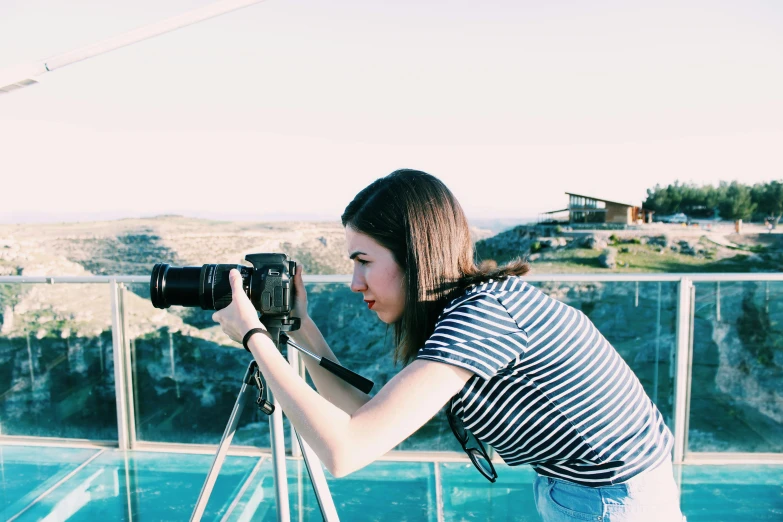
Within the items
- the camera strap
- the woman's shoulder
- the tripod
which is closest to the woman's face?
the woman's shoulder

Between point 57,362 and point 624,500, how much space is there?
2965 mm

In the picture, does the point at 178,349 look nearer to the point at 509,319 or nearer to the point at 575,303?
the point at 575,303

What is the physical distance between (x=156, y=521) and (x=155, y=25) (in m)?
2.93

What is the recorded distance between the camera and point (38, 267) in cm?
485

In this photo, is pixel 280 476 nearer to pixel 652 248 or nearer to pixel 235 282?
pixel 235 282

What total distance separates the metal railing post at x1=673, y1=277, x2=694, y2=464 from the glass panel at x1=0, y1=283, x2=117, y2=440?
9.00 ft

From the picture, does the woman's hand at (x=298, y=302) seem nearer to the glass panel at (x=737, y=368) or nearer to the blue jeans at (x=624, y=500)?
the blue jeans at (x=624, y=500)

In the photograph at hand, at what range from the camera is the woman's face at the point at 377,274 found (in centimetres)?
106

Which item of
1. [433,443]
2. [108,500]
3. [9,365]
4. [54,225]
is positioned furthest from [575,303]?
[54,225]

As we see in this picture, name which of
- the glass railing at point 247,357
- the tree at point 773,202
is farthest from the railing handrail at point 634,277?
the tree at point 773,202

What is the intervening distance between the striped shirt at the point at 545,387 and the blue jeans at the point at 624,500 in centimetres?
2

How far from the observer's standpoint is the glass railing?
104 inches

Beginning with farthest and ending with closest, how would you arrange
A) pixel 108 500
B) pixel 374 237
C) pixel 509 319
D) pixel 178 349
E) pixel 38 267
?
pixel 38 267
pixel 178 349
pixel 108 500
pixel 374 237
pixel 509 319

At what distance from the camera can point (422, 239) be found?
1.01 metres
